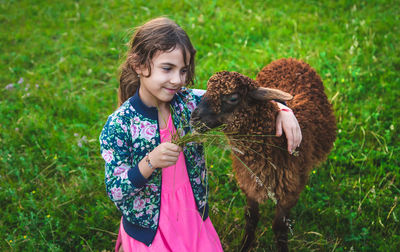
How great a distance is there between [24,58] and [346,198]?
5763mm

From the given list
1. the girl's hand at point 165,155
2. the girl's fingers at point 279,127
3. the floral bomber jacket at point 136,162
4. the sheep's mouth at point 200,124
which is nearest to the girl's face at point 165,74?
the floral bomber jacket at point 136,162

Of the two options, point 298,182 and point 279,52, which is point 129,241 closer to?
point 298,182

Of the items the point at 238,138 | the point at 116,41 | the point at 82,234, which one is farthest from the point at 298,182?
the point at 116,41

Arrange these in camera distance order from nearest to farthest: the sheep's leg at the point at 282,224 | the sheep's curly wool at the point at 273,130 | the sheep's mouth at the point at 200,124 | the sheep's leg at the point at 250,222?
1. the sheep's mouth at the point at 200,124
2. the sheep's curly wool at the point at 273,130
3. the sheep's leg at the point at 282,224
4. the sheep's leg at the point at 250,222

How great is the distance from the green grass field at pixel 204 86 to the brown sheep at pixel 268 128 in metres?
0.52

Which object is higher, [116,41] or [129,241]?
[116,41]

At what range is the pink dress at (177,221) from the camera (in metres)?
2.35

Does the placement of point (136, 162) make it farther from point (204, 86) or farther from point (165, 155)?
point (204, 86)

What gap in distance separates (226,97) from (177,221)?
100 cm

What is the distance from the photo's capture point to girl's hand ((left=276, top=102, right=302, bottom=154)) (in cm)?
259

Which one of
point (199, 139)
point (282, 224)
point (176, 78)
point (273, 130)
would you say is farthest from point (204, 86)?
point (199, 139)

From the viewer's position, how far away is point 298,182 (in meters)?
2.88

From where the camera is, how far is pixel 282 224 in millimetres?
2949

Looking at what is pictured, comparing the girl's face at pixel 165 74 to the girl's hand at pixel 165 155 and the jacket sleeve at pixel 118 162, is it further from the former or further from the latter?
the girl's hand at pixel 165 155
